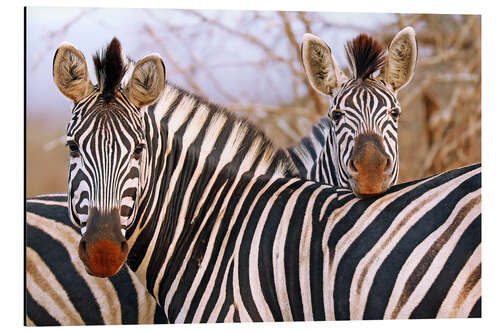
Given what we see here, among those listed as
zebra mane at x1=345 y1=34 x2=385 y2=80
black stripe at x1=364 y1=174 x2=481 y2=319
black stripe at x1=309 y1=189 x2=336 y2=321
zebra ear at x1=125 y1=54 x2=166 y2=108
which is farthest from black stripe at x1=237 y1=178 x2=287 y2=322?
zebra mane at x1=345 y1=34 x2=385 y2=80

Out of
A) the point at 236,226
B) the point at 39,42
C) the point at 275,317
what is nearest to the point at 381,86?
the point at 236,226

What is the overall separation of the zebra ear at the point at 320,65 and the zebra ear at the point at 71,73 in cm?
158

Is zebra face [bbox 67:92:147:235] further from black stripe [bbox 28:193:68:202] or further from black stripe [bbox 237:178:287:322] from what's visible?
black stripe [bbox 28:193:68:202]

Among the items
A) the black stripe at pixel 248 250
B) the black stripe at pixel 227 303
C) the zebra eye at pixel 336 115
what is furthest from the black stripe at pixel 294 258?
the zebra eye at pixel 336 115

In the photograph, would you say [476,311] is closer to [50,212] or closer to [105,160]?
[105,160]

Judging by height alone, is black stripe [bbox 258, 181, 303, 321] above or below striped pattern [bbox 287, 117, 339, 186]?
below

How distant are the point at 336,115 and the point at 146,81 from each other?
1374mm

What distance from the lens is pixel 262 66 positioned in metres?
4.97

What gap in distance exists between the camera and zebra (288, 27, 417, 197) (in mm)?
3787

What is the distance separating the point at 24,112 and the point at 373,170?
8.02 feet

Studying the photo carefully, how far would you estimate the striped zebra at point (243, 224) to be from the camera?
3.32 m

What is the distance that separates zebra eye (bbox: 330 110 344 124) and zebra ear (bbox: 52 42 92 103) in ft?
5.44

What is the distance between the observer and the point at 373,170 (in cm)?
371

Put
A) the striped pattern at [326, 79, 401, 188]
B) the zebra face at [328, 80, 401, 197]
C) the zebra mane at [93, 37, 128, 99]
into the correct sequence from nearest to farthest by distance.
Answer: the zebra mane at [93, 37, 128, 99]
the zebra face at [328, 80, 401, 197]
the striped pattern at [326, 79, 401, 188]
